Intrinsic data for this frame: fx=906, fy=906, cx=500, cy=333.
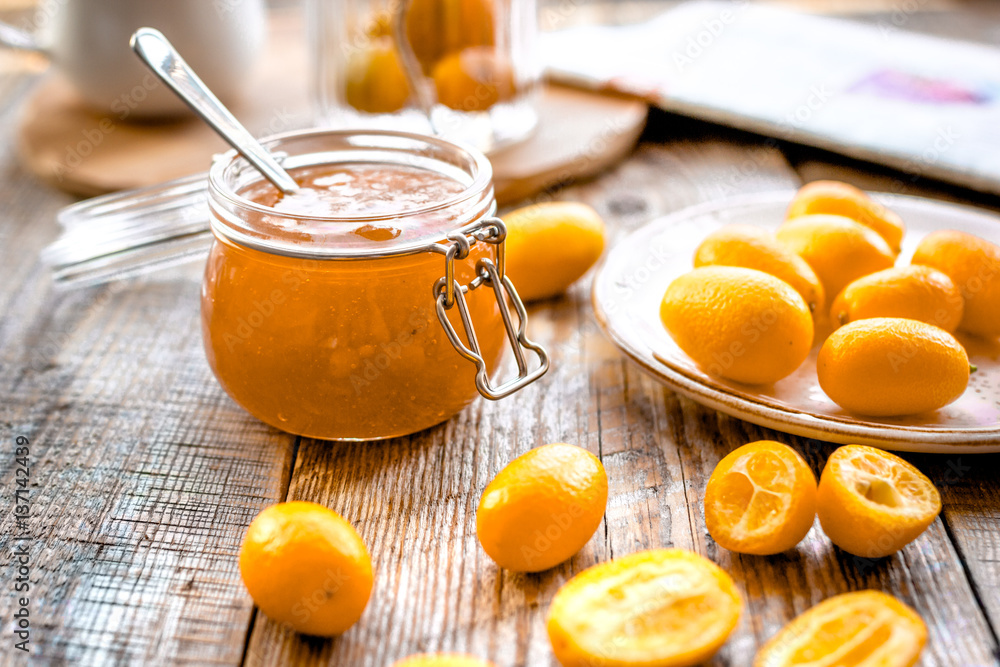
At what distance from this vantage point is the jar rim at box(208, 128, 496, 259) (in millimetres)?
934

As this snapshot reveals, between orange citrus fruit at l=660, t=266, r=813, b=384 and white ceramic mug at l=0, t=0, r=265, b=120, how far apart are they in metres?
1.16

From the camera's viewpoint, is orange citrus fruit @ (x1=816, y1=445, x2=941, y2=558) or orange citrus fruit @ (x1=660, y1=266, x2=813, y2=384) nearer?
orange citrus fruit @ (x1=816, y1=445, x2=941, y2=558)

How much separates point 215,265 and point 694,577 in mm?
623

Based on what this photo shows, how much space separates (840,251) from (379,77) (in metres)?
0.93

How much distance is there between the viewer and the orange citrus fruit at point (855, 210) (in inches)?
51.4

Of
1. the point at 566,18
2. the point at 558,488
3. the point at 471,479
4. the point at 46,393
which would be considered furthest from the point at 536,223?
the point at 566,18

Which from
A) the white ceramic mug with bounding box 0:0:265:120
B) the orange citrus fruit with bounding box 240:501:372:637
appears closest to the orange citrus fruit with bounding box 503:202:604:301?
the orange citrus fruit with bounding box 240:501:372:637

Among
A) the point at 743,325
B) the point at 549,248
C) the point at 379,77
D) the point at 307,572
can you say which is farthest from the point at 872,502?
the point at 379,77

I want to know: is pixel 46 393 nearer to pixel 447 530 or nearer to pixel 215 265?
pixel 215 265

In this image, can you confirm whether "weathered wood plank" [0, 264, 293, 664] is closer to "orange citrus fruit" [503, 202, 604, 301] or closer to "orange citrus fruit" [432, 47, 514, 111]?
"orange citrus fruit" [503, 202, 604, 301]

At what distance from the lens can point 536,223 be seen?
4.46 feet

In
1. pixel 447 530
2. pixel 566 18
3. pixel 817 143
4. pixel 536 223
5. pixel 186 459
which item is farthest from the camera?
pixel 566 18

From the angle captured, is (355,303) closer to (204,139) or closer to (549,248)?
(549,248)

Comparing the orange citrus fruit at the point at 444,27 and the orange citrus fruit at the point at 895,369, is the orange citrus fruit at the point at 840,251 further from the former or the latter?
the orange citrus fruit at the point at 444,27
